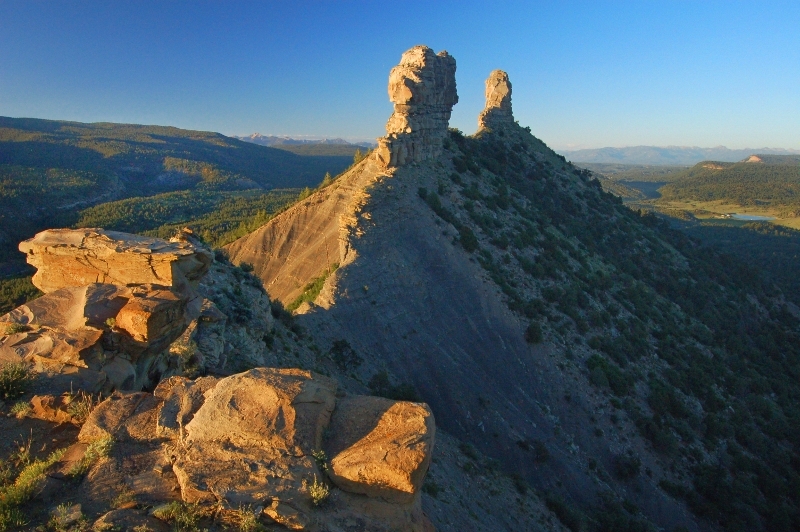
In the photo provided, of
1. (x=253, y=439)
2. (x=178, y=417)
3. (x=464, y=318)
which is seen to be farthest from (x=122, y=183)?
(x=253, y=439)

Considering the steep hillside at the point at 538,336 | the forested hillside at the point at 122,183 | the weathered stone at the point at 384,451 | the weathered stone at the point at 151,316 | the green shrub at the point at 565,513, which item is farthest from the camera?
the forested hillside at the point at 122,183

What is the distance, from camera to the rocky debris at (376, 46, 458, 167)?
33281 millimetres

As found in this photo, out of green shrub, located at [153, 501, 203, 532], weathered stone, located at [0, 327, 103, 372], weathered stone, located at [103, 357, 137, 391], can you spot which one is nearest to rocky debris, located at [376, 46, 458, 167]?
weathered stone, located at [103, 357, 137, 391]

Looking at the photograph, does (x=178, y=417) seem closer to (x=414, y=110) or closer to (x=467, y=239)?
(x=467, y=239)

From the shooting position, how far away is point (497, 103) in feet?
186

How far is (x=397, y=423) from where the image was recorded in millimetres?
7629

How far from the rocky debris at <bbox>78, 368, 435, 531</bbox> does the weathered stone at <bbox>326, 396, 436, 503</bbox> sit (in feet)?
0.06

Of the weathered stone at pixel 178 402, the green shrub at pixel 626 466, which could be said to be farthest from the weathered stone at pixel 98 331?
the green shrub at pixel 626 466

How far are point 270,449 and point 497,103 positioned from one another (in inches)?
2231

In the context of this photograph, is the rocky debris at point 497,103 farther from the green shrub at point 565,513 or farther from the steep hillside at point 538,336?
the green shrub at point 565,513

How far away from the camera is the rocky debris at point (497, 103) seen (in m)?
55.5

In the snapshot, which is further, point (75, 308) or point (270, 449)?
point (75, 308)

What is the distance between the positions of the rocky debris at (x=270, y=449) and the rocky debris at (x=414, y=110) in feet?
87.6

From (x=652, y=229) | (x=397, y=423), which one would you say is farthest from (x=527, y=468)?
(x=652, y=229)
